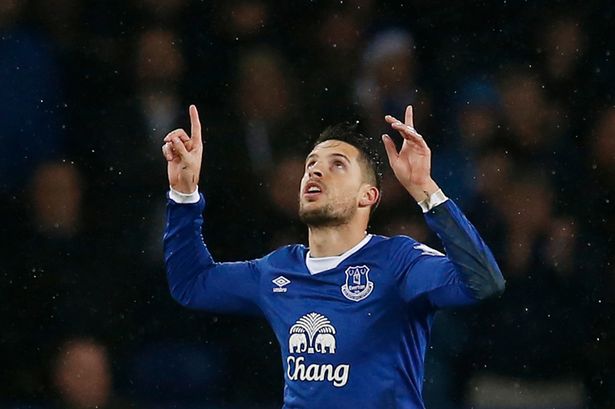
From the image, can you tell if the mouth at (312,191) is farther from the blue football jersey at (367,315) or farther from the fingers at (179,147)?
the fingers at (179,147)

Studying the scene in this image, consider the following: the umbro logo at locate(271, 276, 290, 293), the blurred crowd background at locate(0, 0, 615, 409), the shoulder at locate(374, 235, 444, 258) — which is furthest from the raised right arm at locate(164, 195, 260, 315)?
the blurred crowd background at locate(0, 0, 615, 409)

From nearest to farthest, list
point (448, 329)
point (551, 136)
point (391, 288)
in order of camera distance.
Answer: point (391, 288)
point (448, 329)
point (551, 136)

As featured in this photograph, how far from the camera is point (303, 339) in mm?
3912

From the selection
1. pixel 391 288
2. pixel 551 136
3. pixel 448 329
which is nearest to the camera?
pixel 391 288

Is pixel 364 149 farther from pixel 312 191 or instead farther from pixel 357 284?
pixel 357 284

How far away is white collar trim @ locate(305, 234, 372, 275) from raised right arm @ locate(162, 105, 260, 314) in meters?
0.24

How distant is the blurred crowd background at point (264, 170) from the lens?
5.54 meters

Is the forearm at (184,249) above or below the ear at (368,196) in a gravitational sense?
below

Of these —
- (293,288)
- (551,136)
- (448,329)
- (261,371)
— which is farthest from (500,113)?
(293,288)

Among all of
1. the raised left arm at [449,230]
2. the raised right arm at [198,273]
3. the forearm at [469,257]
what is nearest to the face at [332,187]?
the raised right arm at [198,273]

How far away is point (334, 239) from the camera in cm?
411

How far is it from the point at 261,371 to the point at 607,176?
1.88 metres

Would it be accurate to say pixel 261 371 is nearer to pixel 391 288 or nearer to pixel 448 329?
pixel 448 329

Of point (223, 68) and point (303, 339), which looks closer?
point (303, 339)
